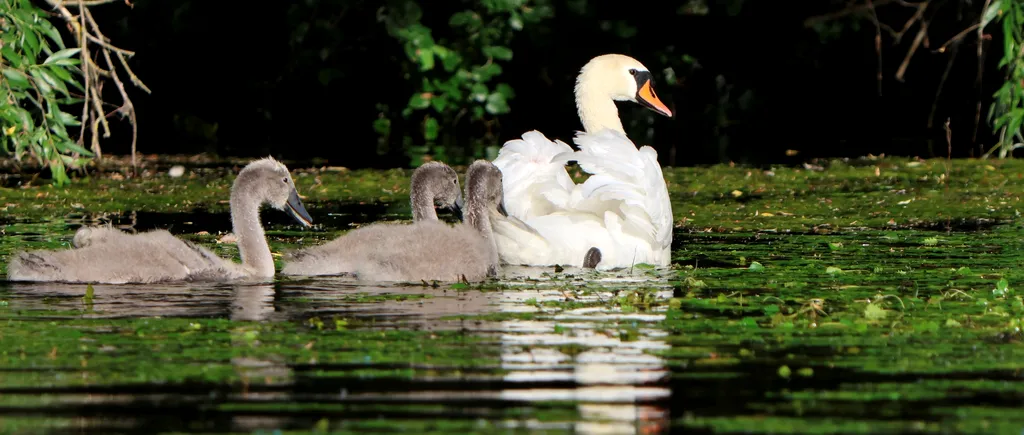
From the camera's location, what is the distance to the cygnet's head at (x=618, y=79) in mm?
12500

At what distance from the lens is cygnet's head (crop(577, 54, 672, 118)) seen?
1250 centimetres

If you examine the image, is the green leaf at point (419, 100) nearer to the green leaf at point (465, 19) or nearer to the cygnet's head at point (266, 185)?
the green leaf at point (465, 19)

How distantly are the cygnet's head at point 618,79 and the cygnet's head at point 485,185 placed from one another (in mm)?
2315

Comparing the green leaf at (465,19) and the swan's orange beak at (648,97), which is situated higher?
the green leaf at (465,19)

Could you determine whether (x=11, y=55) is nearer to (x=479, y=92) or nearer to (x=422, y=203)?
(x=422, y=203)

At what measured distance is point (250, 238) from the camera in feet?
30.7

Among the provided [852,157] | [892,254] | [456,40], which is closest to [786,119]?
[456,40]

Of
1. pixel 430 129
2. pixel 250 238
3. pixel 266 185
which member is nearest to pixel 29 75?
pixel 266 185

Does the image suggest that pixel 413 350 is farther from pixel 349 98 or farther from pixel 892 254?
pixel 349 98

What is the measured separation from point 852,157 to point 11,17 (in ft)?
35.7

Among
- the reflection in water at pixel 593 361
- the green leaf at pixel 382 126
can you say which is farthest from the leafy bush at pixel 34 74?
the green leaf at pixel 382 126

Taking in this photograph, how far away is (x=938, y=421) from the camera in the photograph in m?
5.58

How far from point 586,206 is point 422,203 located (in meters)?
0.93

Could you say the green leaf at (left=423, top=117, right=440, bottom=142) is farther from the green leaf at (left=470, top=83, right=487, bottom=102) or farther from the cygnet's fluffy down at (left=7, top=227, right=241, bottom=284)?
the cygnet's fluffy down at (left=7, top=227, right=241, bottom=284)
